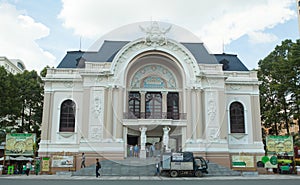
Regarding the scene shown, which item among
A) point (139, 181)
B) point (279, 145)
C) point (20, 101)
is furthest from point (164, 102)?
point (20, 101)

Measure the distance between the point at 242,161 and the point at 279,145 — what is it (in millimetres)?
3511

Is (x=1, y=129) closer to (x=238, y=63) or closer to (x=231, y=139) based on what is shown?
(x=231, y=139)

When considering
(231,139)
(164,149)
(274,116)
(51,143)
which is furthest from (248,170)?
(51,143)

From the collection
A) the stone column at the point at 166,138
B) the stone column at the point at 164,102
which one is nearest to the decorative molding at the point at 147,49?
the stone column at the point at 164,102

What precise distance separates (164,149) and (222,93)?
7.51m

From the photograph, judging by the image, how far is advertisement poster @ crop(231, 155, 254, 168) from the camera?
24.3 meters

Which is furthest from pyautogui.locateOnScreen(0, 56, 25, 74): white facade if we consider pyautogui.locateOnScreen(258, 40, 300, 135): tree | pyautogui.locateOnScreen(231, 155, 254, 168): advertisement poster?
pyautogui.locateOnScreen(231, 155, 254, 168): advertisement poster

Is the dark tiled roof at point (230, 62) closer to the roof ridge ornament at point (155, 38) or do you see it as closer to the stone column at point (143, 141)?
the roof ridge ornament at point (155, 38)

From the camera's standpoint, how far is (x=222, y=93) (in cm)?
2786

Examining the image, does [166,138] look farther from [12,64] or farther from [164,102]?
[12,64]

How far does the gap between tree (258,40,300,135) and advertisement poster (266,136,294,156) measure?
7.61 meters

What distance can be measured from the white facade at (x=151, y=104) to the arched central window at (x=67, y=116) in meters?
0.25

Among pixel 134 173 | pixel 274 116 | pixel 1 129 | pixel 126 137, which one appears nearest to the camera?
pixel 134 173

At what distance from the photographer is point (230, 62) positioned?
110ft
